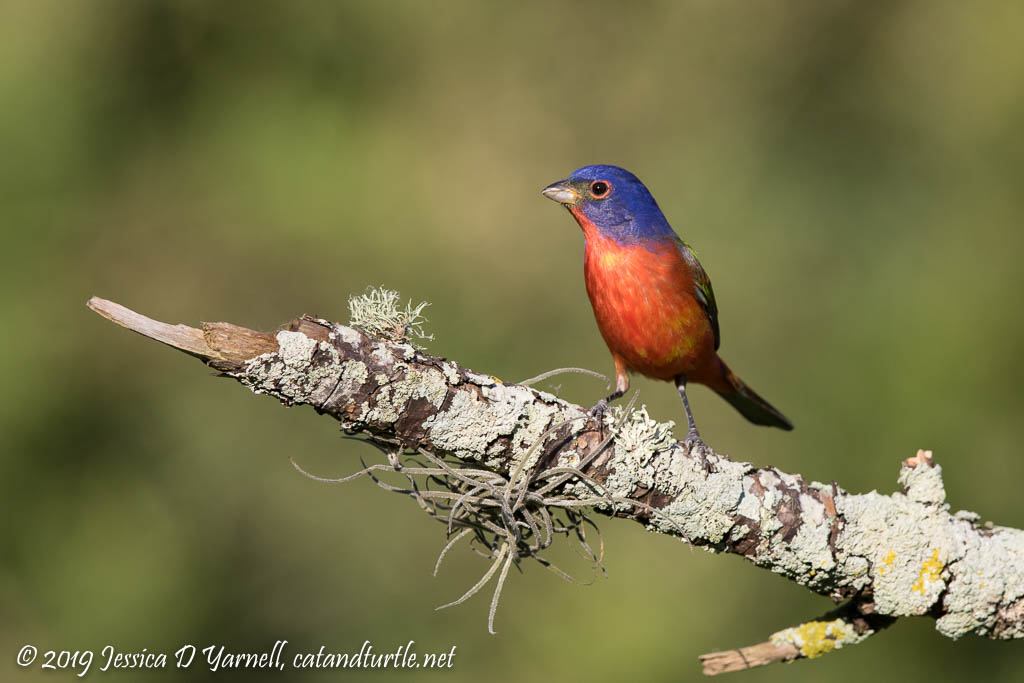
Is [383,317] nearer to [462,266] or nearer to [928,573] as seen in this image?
[928,573]

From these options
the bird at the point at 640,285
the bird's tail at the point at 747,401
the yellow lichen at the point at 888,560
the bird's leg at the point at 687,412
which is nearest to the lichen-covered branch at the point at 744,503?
the yellow lichen at the point at 888,560

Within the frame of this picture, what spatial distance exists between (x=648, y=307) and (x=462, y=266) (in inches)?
119

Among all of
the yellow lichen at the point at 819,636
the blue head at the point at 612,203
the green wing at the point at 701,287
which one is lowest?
the yellow lichen at the point at 819,636

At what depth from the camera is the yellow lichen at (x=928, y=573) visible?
123 inches

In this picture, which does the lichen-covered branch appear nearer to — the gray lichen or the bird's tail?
the gray lichen

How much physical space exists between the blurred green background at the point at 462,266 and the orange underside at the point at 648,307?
204 cm

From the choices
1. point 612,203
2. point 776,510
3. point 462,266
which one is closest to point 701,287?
point 612,203

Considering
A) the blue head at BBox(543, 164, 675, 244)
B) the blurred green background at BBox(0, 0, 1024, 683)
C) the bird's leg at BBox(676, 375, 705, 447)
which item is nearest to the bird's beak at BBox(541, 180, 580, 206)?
the blue head at BBox(543, 164, 675, 244)

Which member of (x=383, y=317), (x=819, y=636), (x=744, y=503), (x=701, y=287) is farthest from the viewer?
(x=701, y=287)

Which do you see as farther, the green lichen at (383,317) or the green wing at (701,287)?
the green wing at (701,287)

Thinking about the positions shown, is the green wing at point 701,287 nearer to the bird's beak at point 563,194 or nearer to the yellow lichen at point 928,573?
the bird's beak at point 563,194

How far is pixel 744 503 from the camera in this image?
3.08 meters

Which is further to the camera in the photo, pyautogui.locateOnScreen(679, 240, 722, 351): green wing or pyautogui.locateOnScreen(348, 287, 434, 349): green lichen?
pyautogui.locateOnScreen(679, 240, 722, 351): green wing

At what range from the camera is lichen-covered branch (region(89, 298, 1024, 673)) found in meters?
2.54
